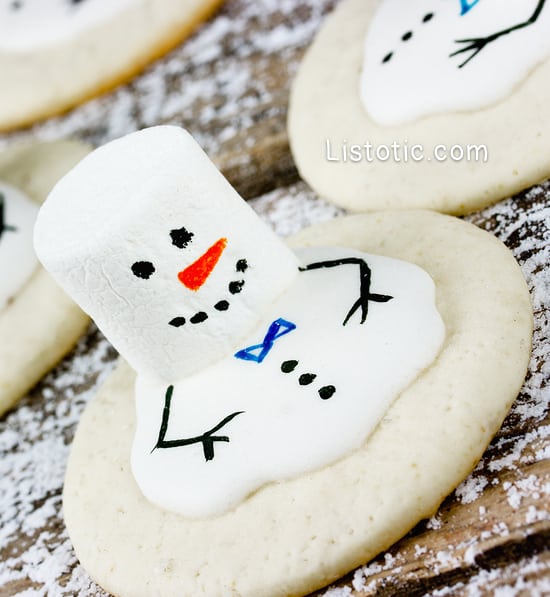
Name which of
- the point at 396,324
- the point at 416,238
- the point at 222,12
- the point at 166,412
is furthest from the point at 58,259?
the point at 222,12

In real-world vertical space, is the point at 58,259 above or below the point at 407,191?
above

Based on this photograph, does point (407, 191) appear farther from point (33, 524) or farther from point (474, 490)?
point (33, 524)

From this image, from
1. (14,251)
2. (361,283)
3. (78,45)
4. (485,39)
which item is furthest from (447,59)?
(78,45)

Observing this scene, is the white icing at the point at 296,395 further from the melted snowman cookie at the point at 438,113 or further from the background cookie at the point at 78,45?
the background cookie at the point at 78,45

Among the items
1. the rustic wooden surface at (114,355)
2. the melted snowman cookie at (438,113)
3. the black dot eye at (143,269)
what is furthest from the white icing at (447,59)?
the black dot eye at (143,269)

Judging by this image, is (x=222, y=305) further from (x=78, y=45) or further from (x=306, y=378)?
(x=78, y=45)

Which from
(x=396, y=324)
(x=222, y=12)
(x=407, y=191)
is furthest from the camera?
(x=222, y=12)

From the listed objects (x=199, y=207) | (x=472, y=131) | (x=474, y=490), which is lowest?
(x=474, y=490)

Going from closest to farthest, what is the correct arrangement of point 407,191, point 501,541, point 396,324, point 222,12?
point 501,541
point 396,324
point 407,191
point 222,12
